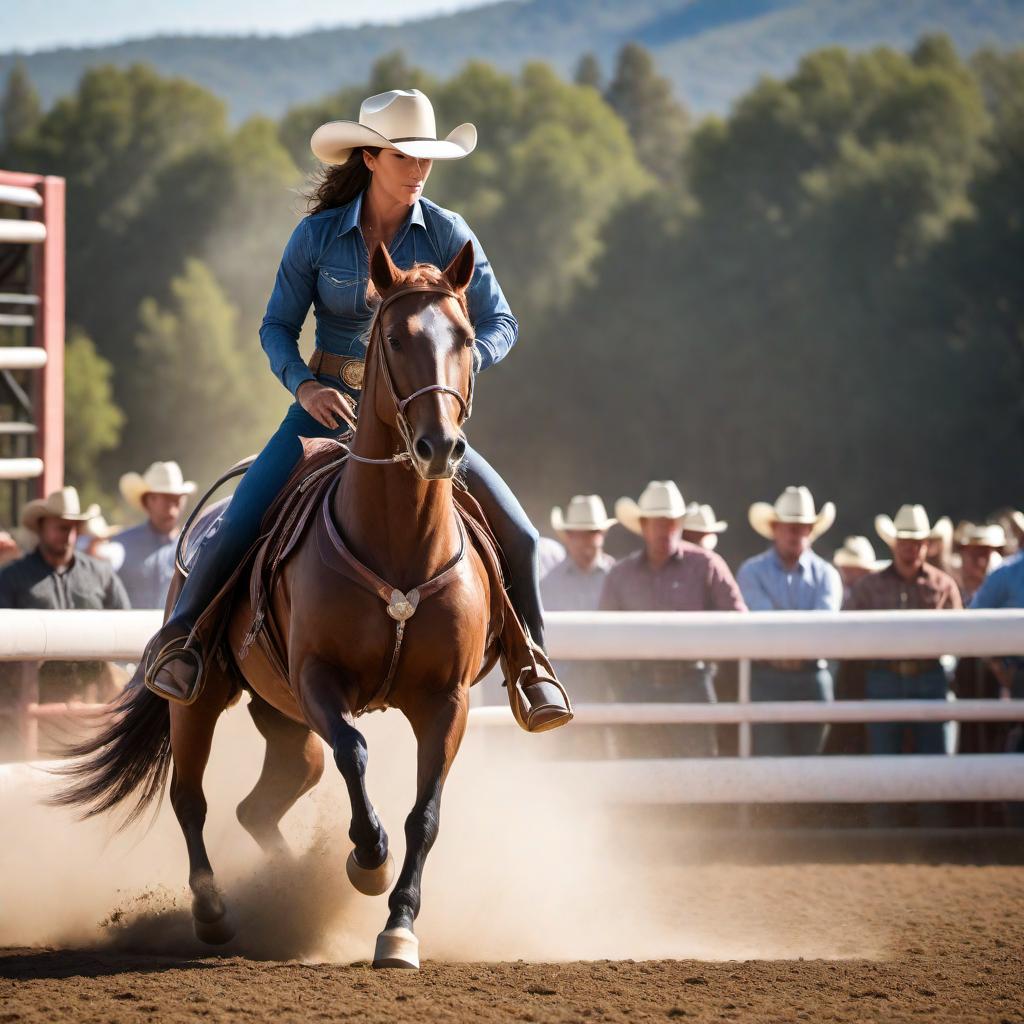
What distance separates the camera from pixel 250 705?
22.4 feet

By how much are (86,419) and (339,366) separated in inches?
2176

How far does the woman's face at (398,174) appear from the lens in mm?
5750

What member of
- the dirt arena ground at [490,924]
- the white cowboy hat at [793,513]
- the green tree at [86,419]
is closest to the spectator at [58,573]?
the dirt arena ground at [490,924]

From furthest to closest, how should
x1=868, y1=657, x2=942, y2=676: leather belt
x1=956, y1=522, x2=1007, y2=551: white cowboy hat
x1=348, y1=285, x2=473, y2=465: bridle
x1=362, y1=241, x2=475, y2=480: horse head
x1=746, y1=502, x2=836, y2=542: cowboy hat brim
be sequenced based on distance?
x1=956, y1=522, x2=1007, y2=551: white cowboy hat < x1=746, y1=502, x2=836, y2=542: cowboy hat brim < x1=868, y1=657, x2=942, y2=676: leather belt < x1=348, y1=285, x2=473, y2=465: bridle < x1=362, y1=241, x2=475, y2=480: horse head

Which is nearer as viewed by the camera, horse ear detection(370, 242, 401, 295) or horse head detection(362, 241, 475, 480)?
horse head detection(362, 241, 475, 480)

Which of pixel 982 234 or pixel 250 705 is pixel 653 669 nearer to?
pixel 250 705

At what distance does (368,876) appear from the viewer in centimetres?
522

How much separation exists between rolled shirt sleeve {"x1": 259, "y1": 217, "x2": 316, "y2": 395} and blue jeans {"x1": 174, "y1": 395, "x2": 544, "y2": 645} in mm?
221

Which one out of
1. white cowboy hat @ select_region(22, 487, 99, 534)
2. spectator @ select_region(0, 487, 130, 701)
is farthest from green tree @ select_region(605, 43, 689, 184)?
spectator @ select_region(0, 487, 130, 701)

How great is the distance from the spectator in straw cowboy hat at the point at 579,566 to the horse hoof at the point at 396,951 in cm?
555

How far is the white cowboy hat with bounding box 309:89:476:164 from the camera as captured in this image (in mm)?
5695

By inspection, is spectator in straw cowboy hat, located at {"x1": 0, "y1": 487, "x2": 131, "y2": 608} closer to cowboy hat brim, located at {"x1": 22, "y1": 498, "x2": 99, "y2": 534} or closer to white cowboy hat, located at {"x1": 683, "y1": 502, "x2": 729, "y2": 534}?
cowboy hat brim, located at {"x1": 22, "y1": 498, "x2": 99, "y2": 534}

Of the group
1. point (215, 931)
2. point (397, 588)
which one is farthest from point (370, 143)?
point (215, 931)

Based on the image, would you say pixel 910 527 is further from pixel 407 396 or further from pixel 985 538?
pixel 407 396
